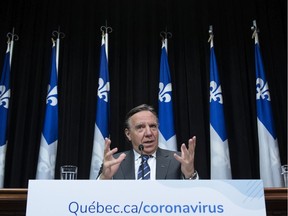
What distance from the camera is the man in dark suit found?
2.32 m

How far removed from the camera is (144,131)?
3066mm

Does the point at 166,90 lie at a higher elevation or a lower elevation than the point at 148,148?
higher

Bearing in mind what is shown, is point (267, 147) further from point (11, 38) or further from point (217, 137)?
point (11, 38)

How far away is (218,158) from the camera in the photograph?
4.48 meters

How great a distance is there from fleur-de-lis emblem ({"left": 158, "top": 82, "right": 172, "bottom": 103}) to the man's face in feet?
5.04

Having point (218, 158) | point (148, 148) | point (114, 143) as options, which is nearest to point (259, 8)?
point (218, 158)

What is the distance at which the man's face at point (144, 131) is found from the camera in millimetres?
2990

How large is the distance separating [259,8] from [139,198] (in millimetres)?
4651

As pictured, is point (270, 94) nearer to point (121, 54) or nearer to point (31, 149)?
point (121, 54)

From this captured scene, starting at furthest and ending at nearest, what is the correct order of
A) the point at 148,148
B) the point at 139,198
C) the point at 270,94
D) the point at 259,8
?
the point at 259,8 < the point at 270,94 < the point at 148,148 < the point at 139,198

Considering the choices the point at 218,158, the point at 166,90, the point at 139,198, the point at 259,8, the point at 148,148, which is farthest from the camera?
the point at 259,8

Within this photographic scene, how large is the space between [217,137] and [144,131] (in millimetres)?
1724

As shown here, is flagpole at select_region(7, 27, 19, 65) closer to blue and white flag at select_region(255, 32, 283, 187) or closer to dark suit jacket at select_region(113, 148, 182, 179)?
dark suit jacket at select_region(113, 148, 182, 179)

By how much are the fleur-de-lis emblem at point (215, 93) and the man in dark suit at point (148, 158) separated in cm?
169
